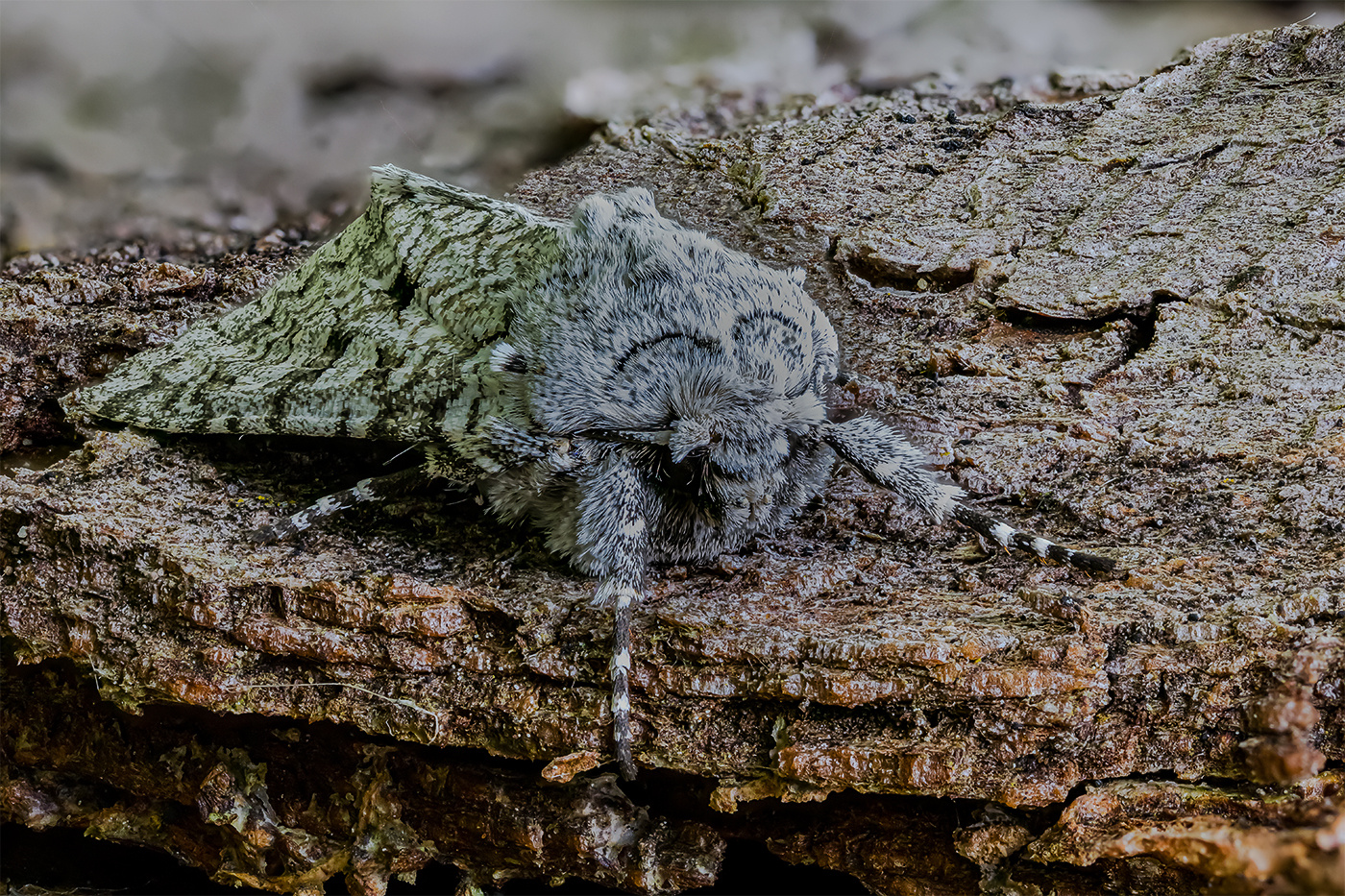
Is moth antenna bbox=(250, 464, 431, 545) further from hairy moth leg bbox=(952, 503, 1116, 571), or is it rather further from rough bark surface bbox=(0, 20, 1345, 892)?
hairy moth leg bbox=(952, 503, 1116, 571)

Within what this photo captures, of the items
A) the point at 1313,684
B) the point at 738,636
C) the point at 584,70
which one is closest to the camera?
the point at 584,70

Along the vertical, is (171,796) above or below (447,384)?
below

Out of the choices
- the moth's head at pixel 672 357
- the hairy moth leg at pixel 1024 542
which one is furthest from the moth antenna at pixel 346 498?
the hairy moth leg at pixel 1024 542

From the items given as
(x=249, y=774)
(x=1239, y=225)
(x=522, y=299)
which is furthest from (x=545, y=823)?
(x=1239, y=225)

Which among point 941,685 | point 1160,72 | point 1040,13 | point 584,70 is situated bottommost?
point 941,685

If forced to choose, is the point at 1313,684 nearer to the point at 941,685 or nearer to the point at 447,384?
the point at 941,685

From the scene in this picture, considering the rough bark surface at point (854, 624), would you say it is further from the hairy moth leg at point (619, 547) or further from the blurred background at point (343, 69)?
the blurred background at point (343, 69)
